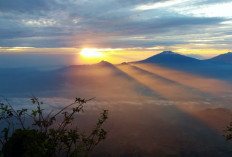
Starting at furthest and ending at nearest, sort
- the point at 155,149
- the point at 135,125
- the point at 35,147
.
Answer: the point at 135,125
the point at 155,149
the point at 35,147

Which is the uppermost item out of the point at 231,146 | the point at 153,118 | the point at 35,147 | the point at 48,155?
the point at 35,147

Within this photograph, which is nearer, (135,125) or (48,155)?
(48,155)

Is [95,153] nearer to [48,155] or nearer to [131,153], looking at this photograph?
[131,153]

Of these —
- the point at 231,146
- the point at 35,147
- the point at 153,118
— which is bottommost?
the point at 153,118

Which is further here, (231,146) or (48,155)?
(231,146)

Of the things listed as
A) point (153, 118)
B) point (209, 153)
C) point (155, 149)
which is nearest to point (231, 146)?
point (209, 153)

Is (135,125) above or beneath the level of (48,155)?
beneath

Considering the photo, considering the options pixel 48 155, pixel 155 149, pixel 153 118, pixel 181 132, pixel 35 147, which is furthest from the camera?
pixel 153 118

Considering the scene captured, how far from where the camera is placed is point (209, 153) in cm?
9250

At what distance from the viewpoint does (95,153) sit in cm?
9131

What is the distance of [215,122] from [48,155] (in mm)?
147085

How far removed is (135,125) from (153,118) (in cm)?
3104

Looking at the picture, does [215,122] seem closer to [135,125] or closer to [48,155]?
[135,125]

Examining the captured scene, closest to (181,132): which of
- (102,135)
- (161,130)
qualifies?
(161,130)
